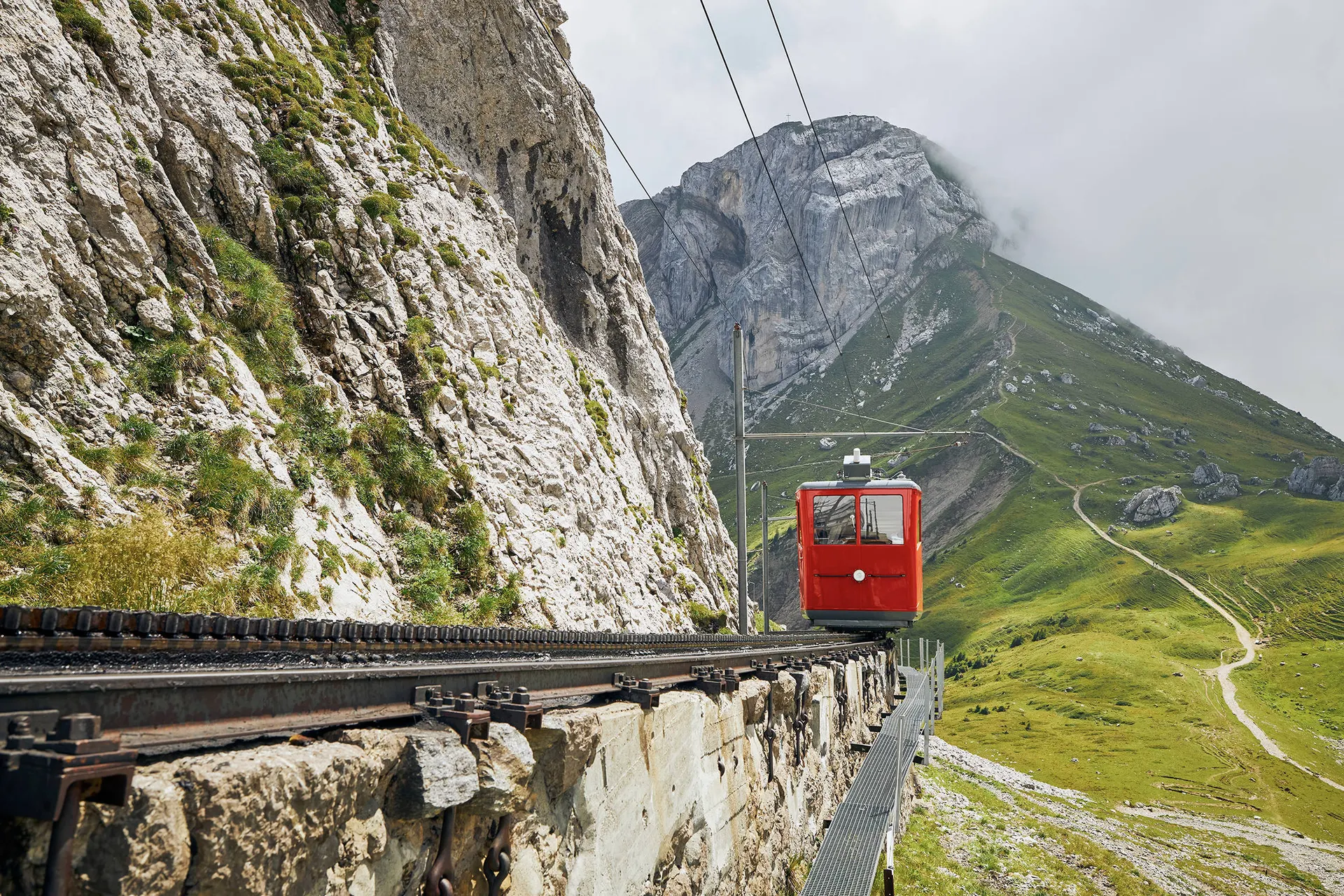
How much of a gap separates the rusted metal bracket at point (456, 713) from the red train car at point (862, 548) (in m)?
18.7

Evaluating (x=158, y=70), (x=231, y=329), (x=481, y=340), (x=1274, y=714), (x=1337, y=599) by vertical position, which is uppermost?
(x=158, y=70)

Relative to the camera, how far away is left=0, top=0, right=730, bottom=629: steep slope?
10.1 metres

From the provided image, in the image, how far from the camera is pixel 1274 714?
73312mm

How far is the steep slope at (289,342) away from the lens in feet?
33.1

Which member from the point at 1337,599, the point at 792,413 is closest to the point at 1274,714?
the point at 1337,599

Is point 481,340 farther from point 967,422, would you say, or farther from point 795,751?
point 967,422

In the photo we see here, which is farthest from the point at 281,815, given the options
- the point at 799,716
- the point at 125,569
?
the point at 125,569

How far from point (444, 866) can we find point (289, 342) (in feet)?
46.4

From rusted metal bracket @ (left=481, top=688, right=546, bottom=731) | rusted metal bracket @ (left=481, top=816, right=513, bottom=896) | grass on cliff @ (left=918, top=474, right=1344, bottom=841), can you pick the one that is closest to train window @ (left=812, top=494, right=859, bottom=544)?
rusted metal bracket @ (left=481, top=688, right=546, bottom=731)

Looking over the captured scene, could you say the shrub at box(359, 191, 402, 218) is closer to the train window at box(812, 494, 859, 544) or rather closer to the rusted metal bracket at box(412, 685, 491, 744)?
the train window at box(812, 494, 859, 544)

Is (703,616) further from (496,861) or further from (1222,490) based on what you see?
(1222,490)

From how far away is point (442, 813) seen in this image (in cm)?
319

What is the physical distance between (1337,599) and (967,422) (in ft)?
207

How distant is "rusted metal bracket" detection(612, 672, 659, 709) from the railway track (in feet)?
0.04
